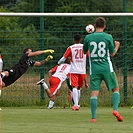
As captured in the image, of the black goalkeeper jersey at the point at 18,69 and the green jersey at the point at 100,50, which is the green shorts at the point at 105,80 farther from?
the black goalkeeper jersey at the point at 18,69

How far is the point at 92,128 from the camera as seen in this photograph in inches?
392

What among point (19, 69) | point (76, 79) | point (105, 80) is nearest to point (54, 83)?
point (19, 69)

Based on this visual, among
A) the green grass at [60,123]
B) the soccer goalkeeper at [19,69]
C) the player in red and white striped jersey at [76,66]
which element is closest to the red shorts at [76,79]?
the player in red and white striped jersey at [76,66]

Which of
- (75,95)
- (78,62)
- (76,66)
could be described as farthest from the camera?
(78,62)

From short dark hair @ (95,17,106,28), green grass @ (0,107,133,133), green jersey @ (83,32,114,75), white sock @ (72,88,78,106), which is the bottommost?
white sock @ (72,88,78,106)

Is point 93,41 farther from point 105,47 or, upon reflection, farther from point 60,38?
point 60,38

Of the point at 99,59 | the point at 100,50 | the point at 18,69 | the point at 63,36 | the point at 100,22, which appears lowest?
the point at 18,69

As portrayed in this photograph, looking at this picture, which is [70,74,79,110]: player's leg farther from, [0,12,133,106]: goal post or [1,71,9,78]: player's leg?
[0,12,133,106]: goal post

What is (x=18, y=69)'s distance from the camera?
1638 centimetres

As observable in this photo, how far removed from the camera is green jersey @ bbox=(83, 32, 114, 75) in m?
11.3

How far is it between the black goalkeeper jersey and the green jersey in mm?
5127

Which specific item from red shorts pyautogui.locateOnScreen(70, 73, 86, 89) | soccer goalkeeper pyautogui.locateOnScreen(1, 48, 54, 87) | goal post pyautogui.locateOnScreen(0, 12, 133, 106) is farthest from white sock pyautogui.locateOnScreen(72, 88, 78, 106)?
goal post pyautogui.locateOnScreen(0, 12, 133, 106)

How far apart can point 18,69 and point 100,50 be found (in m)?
5.39

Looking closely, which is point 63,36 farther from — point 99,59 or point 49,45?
point 99,59
